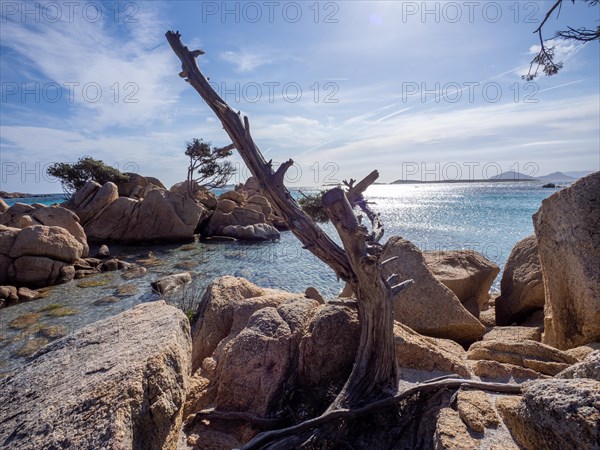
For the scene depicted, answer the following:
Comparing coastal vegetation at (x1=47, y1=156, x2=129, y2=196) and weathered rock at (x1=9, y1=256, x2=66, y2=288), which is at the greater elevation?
coastal vegetation at (x1=47, y1=156, x2=129, y2=196)

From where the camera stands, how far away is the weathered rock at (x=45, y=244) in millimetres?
14703

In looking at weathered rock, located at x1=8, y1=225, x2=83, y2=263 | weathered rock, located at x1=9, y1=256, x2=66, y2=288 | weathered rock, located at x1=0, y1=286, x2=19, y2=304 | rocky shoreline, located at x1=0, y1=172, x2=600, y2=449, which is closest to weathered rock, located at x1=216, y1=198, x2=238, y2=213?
weathered rock, located at x1=8, y1=225, x2=83, y2=263

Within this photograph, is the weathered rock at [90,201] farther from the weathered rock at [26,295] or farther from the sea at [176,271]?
the weathered rock at [26,295]

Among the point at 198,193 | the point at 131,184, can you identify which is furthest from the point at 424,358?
the point at 131,184

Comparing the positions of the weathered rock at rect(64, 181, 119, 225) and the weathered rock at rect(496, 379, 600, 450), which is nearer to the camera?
the weathered rock at rect(496, 379, 600, 450)

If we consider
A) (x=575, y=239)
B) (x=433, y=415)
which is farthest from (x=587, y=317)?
(x=433, y=415)

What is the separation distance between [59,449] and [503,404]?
12.0 feet

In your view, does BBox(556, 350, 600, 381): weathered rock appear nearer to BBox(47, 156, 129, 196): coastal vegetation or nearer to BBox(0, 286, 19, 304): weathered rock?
BBox(0, 286, 19, 304): weathered rock

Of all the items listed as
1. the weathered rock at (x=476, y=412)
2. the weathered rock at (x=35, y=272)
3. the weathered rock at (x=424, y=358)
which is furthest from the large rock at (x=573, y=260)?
the weathered rock at (x=35, y=272)

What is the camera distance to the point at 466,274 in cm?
818

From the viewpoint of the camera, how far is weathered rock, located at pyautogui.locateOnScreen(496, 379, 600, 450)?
6.76 ft

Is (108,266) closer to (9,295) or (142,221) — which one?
(9,295)

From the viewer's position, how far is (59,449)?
216 cm

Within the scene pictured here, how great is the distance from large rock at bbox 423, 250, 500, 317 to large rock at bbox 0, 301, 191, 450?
6639 mm
